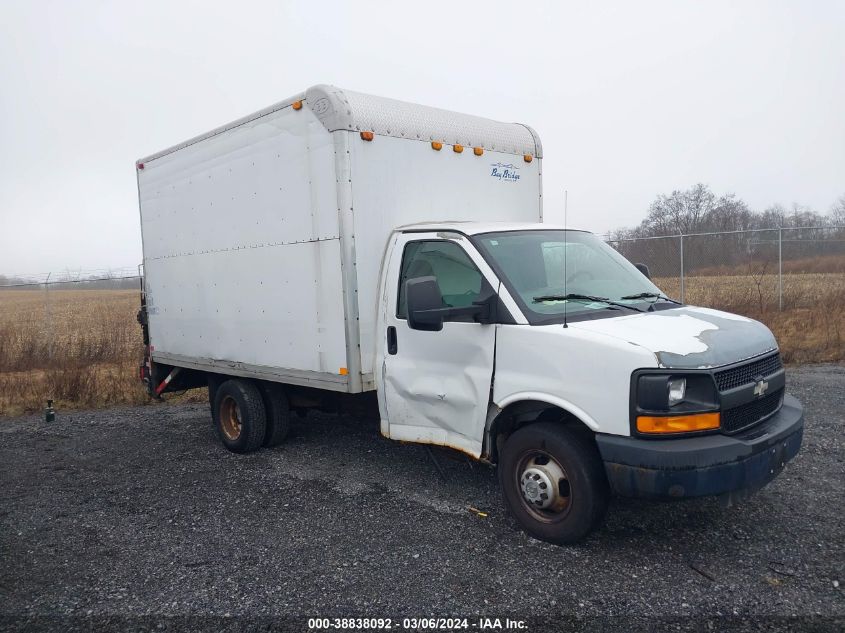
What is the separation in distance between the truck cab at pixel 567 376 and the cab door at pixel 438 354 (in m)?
0.01

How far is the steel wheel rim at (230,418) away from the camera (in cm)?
701

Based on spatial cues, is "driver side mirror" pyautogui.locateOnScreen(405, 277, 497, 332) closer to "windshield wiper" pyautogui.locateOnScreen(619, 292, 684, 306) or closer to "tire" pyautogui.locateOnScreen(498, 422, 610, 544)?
"tire" pyautogui.locateOnScreen(498, 422, 610, 544)

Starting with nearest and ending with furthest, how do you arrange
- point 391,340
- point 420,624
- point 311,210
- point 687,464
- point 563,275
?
point 420,624 < point 687,464 < point 563,275 < point 391,340 < point 311,210

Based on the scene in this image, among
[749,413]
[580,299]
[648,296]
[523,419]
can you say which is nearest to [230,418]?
[523,419]

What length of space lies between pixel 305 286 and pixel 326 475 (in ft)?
5.63

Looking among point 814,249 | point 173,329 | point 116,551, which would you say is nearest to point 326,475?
point 116,551

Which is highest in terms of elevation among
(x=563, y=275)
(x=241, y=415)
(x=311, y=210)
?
(x=311, y=210)

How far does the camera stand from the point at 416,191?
18.9 feet

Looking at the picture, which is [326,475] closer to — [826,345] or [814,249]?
[826,345]

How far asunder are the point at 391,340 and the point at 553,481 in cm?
172

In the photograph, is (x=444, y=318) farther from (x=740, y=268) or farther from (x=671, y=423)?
(x=740, y=268)

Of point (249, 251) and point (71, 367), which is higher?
point (249, 251)

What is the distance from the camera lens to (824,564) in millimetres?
3928

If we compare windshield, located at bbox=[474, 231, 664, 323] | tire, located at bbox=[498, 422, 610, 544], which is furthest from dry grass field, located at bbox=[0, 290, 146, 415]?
tire, located at bbox=[498, 422, 610, 544]
